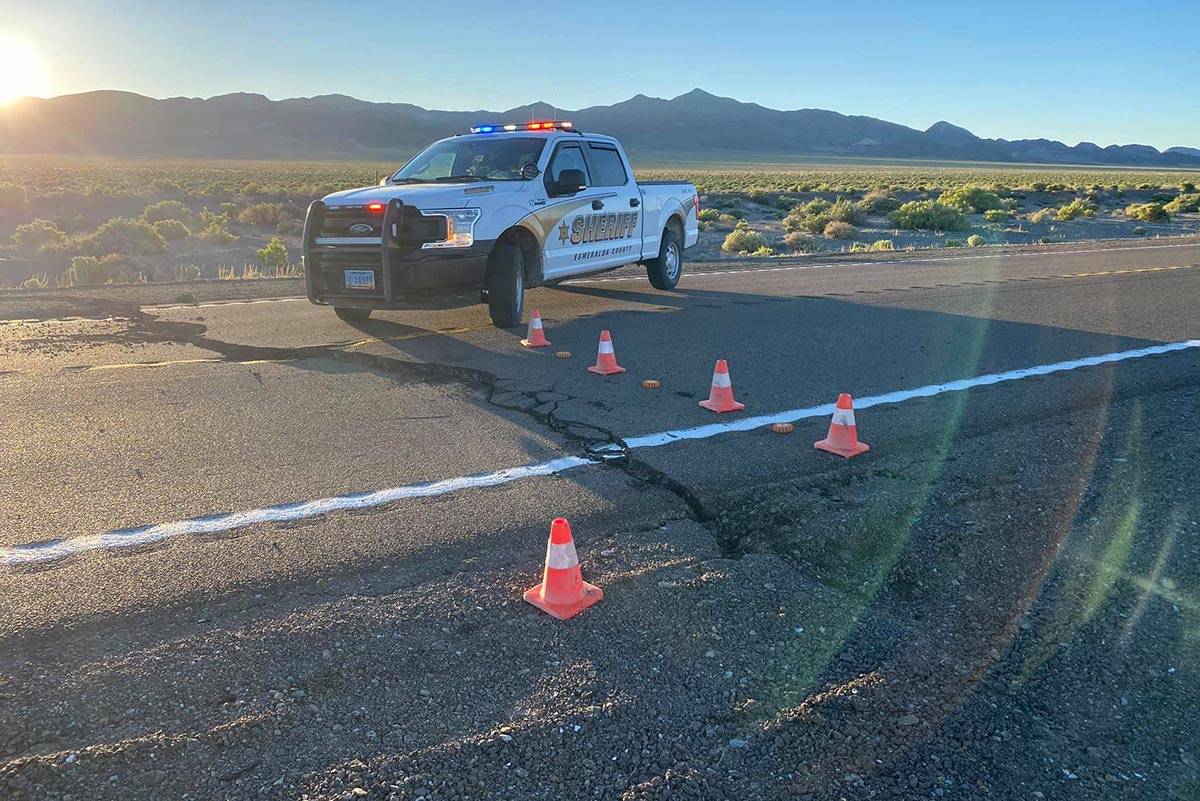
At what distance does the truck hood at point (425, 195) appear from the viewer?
862cm

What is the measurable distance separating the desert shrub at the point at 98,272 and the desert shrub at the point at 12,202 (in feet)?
50.7

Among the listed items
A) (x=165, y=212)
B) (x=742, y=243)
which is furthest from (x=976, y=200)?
(x=165, y=212)

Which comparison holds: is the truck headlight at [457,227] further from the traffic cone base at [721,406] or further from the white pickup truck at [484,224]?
the traffic cone base at [721,406]

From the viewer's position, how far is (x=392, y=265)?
333 inches

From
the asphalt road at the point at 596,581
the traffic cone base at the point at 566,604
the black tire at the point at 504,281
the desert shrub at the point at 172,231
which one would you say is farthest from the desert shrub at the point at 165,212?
the traffic cone base at the point at 566,604

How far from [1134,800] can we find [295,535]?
343 centimetres

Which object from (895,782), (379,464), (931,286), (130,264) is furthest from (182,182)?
(895,782)

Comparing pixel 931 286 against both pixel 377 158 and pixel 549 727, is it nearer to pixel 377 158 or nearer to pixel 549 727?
pixel 549 727

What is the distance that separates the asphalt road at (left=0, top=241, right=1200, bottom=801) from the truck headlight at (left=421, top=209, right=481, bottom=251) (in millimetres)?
1431

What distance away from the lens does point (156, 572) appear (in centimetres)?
387

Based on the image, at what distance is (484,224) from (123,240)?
16.9 metres

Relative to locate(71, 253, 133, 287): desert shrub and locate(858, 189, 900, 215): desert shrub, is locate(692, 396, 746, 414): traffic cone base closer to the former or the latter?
locate(71, 253, 133, 287): desert shrub

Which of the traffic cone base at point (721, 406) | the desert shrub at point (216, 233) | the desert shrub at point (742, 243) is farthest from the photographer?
the desert shrub at point (216, 233)

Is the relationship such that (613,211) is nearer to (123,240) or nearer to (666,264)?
(666,264)
